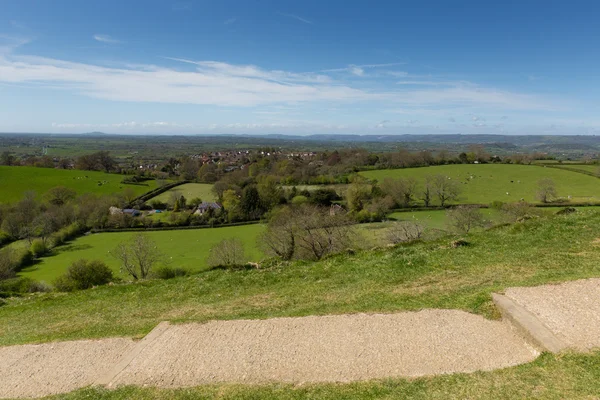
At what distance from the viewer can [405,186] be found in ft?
217

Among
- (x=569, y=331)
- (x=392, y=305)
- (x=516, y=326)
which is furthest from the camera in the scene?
(x=392, y=305)

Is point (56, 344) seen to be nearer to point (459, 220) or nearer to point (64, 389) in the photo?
point (64, 389)

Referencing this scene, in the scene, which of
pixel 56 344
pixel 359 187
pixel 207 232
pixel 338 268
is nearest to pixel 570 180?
pixel 359 187

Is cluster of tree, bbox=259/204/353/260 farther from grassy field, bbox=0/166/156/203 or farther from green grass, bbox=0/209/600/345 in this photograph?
grassy field, bbox=0/166/156/203

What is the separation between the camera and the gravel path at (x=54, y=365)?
734 cm

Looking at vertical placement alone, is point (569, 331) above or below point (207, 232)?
above

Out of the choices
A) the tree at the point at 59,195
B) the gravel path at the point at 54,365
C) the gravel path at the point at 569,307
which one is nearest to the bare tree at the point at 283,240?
the gravel path at the point at 54,365

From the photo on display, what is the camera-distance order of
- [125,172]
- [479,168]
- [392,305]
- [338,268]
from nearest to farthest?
[392,305] < [338,268] < [479,168] < [125,172]

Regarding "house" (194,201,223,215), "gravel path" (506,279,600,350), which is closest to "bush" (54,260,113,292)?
"gravel path" (506,279,600,350)

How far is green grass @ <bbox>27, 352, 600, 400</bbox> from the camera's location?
543 centimetres

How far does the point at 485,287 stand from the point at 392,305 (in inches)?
105

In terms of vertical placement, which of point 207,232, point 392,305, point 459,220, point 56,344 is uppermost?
→ point 392,305

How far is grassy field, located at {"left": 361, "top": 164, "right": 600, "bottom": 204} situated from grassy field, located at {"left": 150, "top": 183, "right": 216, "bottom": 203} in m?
38.2

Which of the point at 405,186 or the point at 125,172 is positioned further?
the point at 125,172
